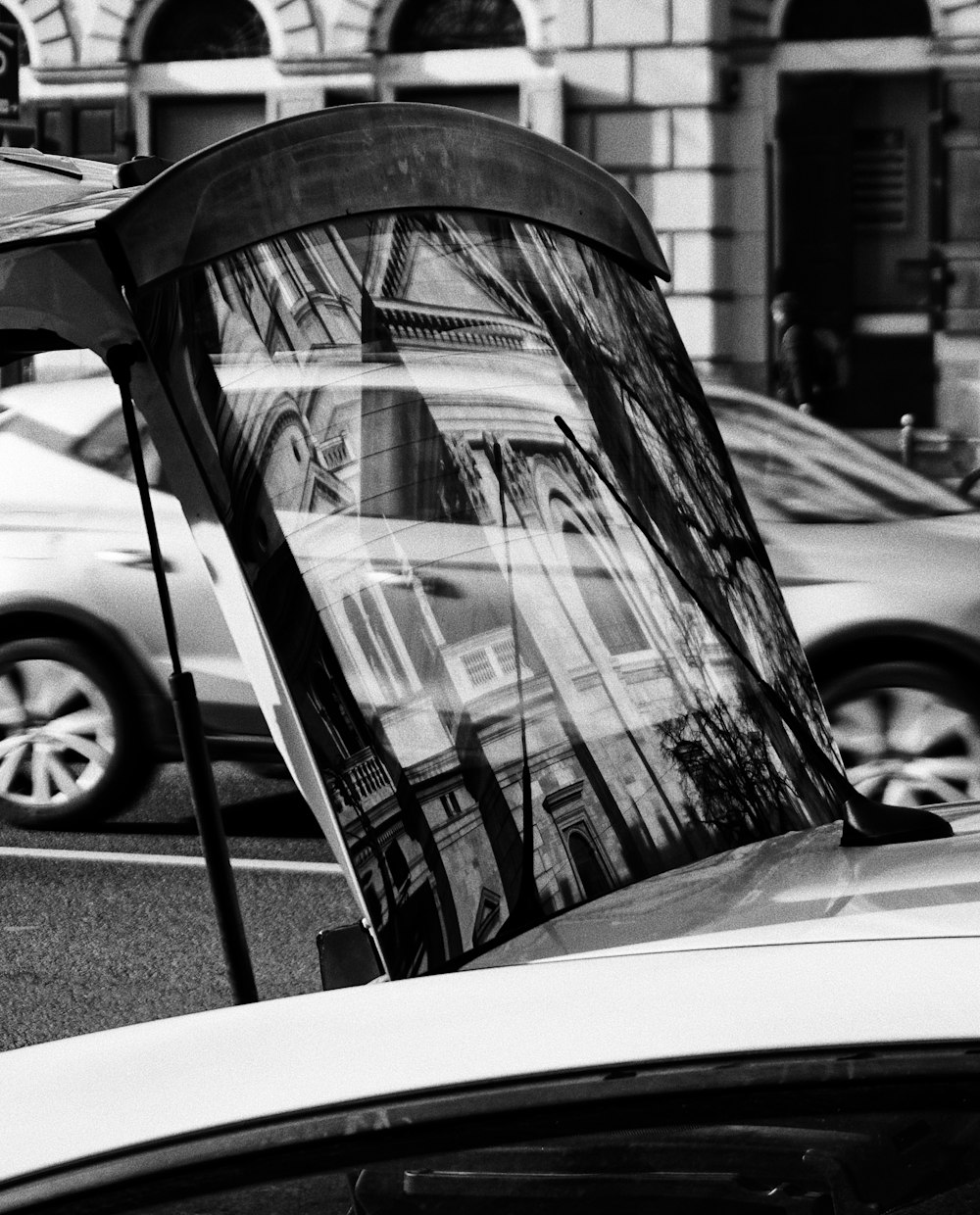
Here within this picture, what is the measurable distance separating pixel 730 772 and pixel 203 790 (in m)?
0.60

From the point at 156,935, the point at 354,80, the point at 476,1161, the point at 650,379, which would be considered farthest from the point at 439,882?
the point at 354,80

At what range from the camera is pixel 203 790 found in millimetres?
2121

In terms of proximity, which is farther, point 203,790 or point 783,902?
point 203,790

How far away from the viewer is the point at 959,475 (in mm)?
16344

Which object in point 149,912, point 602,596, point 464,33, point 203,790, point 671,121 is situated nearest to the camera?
point 602,596

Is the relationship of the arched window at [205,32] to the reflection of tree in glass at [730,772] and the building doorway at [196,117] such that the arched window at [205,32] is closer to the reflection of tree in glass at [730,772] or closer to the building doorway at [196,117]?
the building doorway at [196,117]

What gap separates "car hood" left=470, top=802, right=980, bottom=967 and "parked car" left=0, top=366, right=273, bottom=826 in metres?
4.72

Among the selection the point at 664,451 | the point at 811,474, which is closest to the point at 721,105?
the point at 811,474

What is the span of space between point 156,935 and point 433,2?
549 inches

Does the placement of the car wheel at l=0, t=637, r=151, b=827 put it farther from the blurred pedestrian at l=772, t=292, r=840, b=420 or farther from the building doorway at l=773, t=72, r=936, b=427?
the building doorway at l=773, t=72, r=936, b=427

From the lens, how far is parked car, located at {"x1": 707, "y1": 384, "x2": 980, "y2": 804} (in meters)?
6.00

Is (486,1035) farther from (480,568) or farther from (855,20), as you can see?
(855,20)

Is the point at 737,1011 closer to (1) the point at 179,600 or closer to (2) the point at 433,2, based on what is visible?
→ (1) the point at 179,600

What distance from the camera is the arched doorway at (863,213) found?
17312 mm
